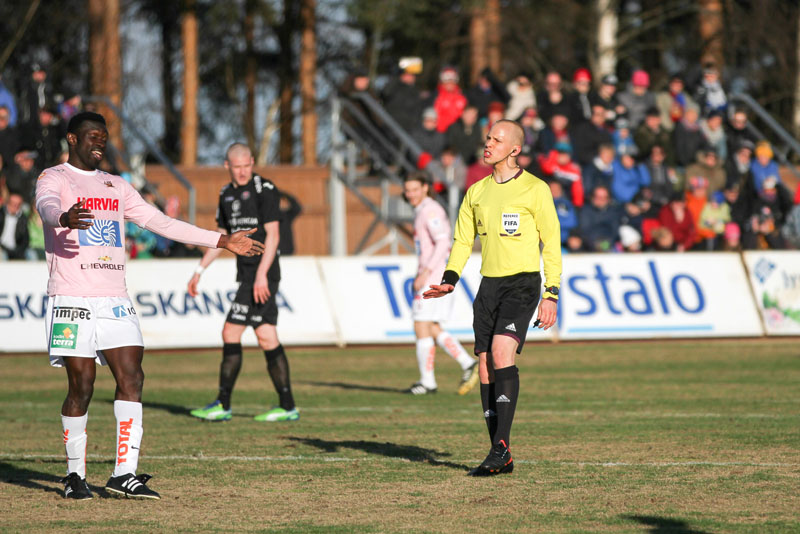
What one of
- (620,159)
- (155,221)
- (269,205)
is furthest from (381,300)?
(155,221)

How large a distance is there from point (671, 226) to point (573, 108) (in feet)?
9.86

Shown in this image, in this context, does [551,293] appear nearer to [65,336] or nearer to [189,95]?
[65,336]

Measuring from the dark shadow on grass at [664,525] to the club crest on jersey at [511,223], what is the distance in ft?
7.14

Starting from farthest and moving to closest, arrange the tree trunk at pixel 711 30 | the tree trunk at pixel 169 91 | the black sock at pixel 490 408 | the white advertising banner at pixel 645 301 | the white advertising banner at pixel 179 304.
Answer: the tree trunk at pixel 169 91
the tree trunk at pixel 711 30
the white advertising banner at pixel 645 301
the white advertising banner at pixel 179 304
the black sock at pixel 490 408

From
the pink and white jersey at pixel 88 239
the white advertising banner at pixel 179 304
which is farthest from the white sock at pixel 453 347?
the pink and white jersey at pixel 88 239

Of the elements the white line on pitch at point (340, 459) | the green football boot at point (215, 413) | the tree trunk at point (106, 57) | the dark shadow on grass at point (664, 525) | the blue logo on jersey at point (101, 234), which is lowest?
the green football boot at point (215, 413)

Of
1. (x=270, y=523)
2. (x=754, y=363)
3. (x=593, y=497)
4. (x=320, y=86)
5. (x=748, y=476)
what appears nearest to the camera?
(x=270, y=523)

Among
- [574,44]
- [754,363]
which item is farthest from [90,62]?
[754,363]

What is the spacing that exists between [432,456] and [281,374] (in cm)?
290

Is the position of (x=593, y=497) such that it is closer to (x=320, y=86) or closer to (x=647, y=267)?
(x=647, y=267)

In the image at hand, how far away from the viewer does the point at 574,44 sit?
1438 inches

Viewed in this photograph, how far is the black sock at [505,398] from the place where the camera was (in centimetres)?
845

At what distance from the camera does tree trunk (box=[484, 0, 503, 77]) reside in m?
34.7

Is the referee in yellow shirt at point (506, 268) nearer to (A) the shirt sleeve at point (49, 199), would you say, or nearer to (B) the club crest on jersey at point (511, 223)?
(B) the club crest on jersey at point (511, 223)
